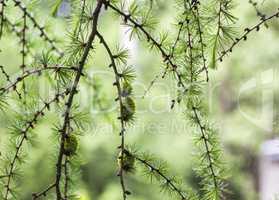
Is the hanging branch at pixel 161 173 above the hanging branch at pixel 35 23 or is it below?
below

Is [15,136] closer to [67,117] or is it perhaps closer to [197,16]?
[67,117]

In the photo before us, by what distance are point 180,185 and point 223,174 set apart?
0.15 ft

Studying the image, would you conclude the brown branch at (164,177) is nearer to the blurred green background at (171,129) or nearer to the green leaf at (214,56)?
the green leaf at (214,56)

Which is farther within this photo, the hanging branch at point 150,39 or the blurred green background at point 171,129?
the blurred green background at point 171,129

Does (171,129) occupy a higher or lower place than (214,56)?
lower

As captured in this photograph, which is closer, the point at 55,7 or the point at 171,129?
the point at 55,7

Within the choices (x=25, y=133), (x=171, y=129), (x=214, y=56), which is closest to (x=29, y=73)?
(x=25, y=133)

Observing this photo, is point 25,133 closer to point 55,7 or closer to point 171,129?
A: point 55,7

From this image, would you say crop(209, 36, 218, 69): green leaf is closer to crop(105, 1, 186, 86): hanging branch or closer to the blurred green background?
crop(105, 1, 186, 86): hanging branch

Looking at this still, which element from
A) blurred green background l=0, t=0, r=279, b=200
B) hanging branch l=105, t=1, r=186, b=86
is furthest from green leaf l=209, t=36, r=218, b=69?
blurred green background l=0, t=0, r=279, b=200

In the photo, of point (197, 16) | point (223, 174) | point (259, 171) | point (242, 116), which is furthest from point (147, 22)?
point (259, 171)

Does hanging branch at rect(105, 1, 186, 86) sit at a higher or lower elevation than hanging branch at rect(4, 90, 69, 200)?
higher

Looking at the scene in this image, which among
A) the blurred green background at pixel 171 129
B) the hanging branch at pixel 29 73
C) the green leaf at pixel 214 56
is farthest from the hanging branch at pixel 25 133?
the blurred green background at pixel 171 129

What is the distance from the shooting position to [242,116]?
2807 millimetres
